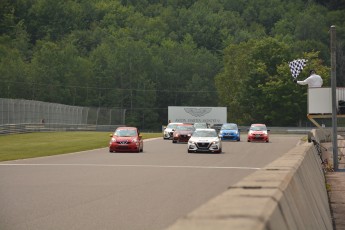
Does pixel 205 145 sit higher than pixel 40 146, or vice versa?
→ pixel 205 145

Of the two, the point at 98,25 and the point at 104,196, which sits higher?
the point at 98,25

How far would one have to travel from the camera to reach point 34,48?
164 meters

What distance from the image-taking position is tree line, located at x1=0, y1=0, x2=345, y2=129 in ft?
373

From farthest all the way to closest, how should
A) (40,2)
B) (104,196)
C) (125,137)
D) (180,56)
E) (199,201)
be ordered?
1. (40,2)
2. (180,56)
3. (125,137)
4. (104,196)
5. (199,201)

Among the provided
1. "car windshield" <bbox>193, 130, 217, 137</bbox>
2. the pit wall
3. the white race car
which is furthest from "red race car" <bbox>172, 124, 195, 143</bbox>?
the pit wall

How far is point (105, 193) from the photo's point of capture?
15.1m

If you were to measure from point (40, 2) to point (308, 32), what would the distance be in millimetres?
70493

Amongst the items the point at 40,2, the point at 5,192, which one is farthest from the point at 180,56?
the point at 5,192

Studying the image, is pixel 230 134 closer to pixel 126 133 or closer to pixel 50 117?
pixel 126 133

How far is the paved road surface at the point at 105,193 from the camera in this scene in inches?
424

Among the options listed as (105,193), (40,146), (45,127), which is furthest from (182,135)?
(105,193)

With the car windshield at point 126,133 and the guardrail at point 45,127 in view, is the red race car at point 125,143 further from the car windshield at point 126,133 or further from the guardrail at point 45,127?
the guardrail at point 45,127

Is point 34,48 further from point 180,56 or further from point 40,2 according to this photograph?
point 180,56

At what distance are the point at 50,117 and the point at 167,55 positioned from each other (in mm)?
78154
